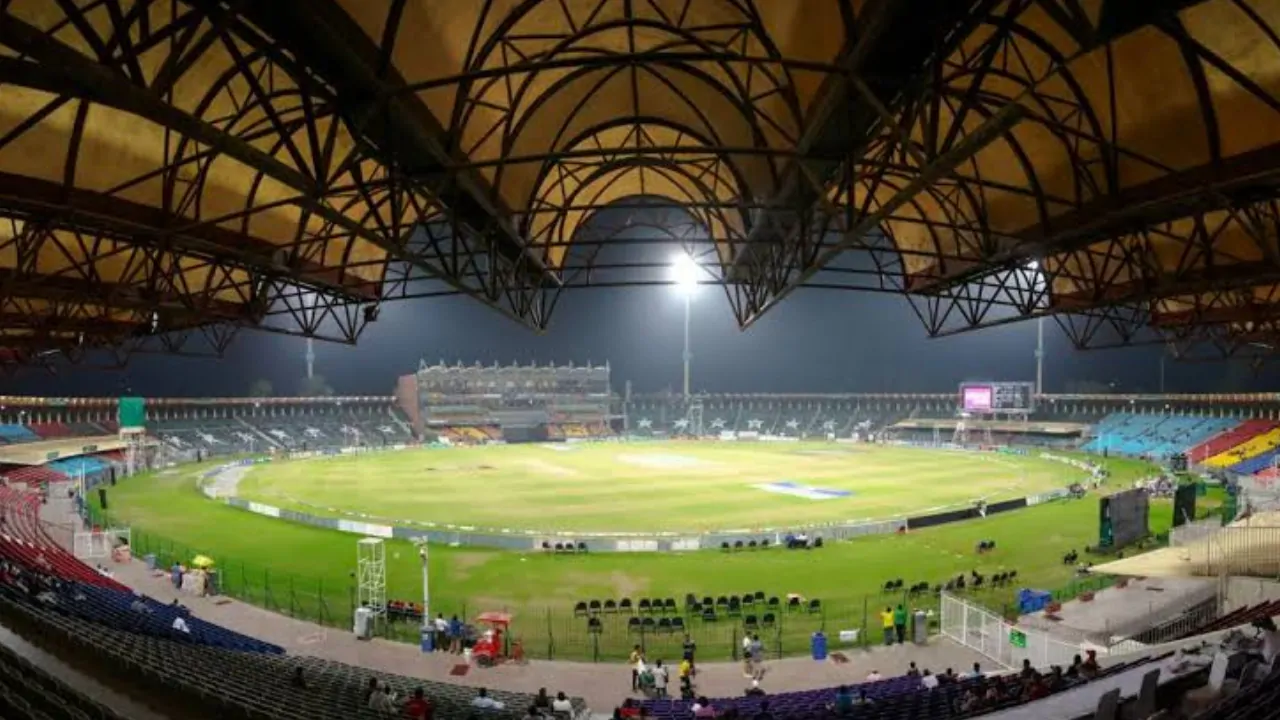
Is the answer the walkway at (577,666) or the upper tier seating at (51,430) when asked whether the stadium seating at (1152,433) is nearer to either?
the walkway at (577,666)

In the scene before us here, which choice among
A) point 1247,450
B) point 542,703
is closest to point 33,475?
point 542,703

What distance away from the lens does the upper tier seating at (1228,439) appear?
61.8 meters

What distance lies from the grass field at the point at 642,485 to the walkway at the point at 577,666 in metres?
16.3

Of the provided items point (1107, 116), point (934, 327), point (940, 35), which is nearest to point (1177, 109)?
point (1107, 116)

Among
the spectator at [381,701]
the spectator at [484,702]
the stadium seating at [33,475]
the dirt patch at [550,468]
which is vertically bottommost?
the dirt patch at [550,468]

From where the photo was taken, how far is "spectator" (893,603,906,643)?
21.4 m

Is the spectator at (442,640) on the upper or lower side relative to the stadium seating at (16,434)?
lower

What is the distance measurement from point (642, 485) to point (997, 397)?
4059 cm

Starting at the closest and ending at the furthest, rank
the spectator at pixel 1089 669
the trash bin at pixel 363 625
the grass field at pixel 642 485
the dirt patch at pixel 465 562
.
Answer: the spectator at pixel 1089 669 < the trash bin at pixel 363 625 < the dirt patch at pixel 465 562 < the grass field at pixel 642 485

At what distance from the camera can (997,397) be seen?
73562 millimetres

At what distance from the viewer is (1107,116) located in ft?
40.4

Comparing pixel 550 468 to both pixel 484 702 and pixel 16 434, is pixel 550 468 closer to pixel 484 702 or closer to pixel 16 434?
pixel 16 434

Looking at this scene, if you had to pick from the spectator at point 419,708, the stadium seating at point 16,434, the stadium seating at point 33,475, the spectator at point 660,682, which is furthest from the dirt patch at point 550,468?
the spectator at point 419,708

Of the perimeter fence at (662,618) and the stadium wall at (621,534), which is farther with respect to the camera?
the stadium wall at (621,534)
